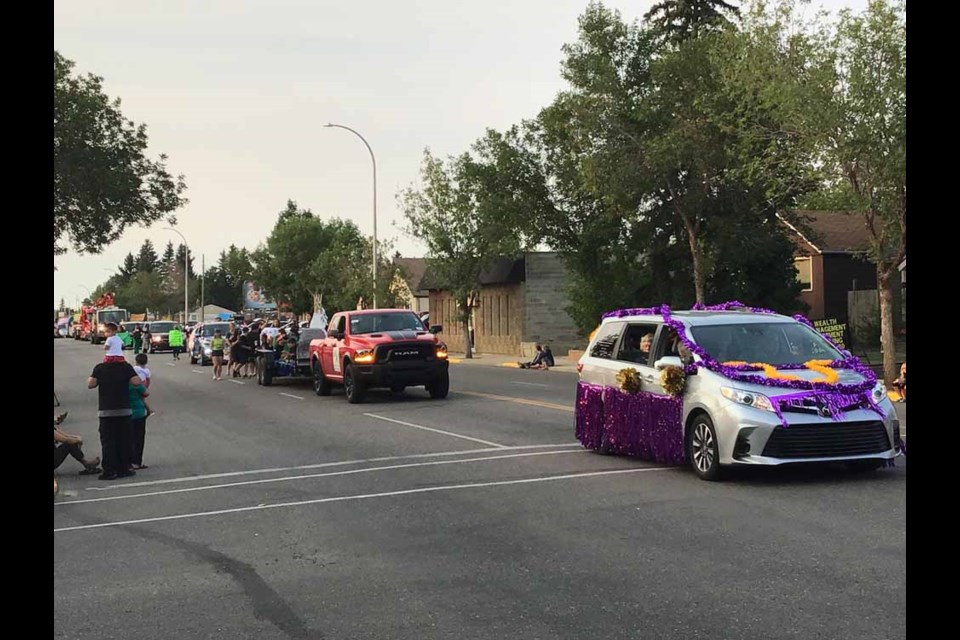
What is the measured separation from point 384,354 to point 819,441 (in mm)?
12591

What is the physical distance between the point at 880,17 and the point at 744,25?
326 centimetres

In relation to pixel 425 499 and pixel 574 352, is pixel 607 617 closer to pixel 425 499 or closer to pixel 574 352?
pixel 425 499

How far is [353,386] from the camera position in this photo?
2198 cm

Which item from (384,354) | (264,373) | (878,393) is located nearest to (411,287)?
(264,373)

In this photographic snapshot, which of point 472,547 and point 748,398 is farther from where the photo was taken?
point 748,398

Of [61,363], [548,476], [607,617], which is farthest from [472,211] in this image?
[607,617]

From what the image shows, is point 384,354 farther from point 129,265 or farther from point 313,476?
point 129,265

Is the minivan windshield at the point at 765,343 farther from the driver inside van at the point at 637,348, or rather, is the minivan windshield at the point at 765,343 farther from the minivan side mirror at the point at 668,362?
the driver inside van at the point at 637,348

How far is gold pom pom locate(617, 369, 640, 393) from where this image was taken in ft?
40.0

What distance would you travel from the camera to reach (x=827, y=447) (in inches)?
405

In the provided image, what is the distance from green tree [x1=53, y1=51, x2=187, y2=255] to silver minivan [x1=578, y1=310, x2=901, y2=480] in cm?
1936

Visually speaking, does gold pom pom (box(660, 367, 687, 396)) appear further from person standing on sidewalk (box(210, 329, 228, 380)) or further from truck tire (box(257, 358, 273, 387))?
person standing on sidewalk (box(210, 329, 228, 380))

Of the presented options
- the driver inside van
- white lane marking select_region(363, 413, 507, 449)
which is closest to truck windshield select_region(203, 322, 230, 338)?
white lane marking select_region(363, 413, 507, 449)
